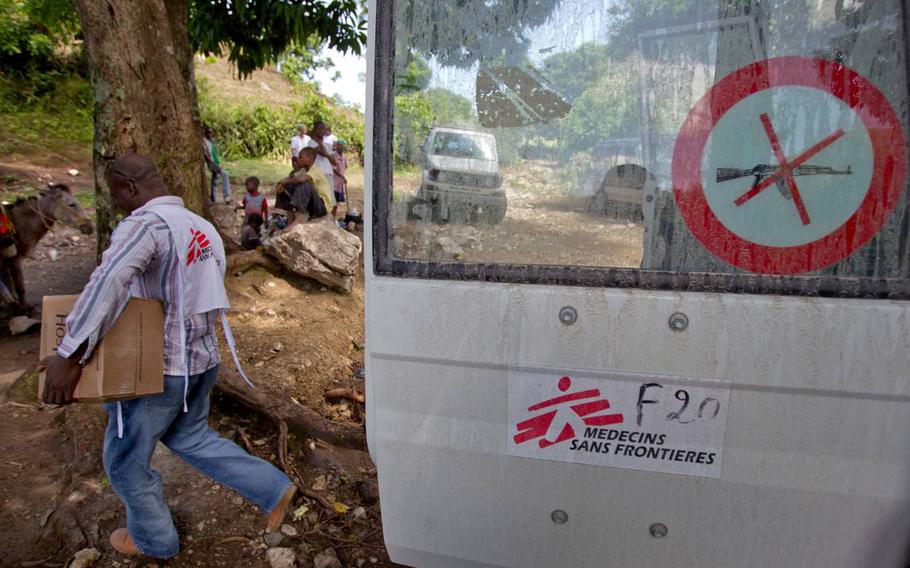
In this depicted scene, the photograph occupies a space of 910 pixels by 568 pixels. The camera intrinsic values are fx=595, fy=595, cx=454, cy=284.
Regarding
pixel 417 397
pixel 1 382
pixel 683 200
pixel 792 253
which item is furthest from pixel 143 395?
pixel 1 382

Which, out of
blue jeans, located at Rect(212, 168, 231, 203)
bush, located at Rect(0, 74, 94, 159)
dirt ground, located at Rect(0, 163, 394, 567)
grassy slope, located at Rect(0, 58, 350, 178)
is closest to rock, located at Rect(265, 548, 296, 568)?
dirt ground, located at Rect(0, 163, 394, 567)

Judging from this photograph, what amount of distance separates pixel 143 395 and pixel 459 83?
1.60m

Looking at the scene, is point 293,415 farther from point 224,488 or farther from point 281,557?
point 281,557

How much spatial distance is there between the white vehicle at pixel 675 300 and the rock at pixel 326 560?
43.4 inches

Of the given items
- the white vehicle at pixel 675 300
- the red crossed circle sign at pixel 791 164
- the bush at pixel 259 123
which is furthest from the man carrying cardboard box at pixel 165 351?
the bush at pixel 259 123

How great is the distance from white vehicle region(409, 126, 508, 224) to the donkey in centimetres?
595

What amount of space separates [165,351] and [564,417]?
5.25 ft

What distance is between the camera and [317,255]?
581 cm

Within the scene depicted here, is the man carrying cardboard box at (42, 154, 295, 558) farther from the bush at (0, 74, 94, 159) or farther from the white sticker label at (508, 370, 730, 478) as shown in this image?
the bush at (0, 74, 94, 159)

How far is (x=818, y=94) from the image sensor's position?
1446 millimetres

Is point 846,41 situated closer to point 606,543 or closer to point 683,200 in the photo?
point 683,200

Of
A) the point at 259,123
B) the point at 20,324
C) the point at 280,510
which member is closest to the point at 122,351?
the point at 280,510

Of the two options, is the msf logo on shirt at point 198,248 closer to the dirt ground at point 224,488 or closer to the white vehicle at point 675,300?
the dirt ground at point 224,488

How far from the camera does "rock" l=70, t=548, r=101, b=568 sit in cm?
257
